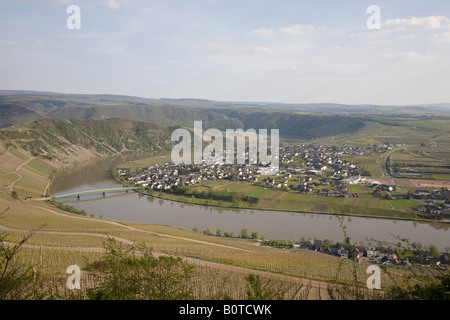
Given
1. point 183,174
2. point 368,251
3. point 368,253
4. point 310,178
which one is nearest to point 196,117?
point 183,174

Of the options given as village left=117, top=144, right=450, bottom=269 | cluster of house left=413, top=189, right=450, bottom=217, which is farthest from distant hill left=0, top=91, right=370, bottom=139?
cluster of house left=413, top=189, right=450, bottom=217

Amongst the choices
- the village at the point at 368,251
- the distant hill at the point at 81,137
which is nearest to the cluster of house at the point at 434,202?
the village at the point at 368,251

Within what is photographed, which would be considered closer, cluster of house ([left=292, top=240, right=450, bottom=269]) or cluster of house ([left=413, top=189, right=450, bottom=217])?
cluster of house ([left=292, top=240, right=450, bottom=269])

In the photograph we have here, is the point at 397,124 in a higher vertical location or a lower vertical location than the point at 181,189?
higher

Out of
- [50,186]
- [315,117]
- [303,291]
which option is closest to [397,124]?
[315,117]

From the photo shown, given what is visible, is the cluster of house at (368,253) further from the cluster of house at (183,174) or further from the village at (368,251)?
the cluster of house at (183,174)

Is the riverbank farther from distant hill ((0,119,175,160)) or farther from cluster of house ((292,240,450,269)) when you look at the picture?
distant hill ((0,119,175,160))
